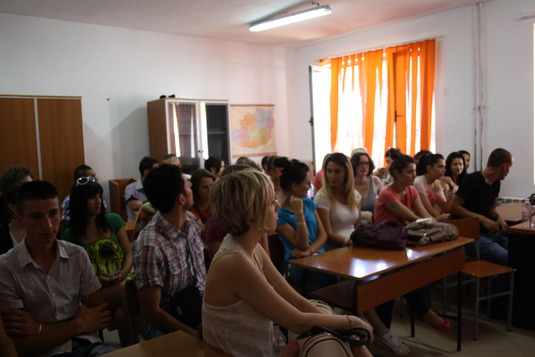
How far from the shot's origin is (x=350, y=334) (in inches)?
64.2

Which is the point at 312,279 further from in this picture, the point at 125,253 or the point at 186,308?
the point at 125,253

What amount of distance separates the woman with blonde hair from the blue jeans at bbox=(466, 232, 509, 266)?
1.10 meters

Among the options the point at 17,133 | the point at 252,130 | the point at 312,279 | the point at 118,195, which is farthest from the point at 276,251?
the point at 252,130

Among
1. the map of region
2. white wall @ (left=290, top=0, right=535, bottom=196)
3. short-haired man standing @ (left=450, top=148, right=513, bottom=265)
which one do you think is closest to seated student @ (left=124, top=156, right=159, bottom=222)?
the map of region

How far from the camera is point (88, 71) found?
6.24 metres

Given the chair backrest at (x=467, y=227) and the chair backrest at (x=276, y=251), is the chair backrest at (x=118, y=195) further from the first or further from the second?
the chair backrest at (x=467, y=227)

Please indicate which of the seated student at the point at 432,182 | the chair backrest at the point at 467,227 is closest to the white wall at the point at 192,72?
the seated student at the point at 432,182

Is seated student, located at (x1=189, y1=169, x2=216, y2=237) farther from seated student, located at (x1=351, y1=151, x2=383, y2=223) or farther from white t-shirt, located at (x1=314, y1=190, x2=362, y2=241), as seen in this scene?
seated student, located at (x1=351, y1=151, x2=383, y2=223)

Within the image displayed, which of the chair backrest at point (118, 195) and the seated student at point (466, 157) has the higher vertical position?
the seated student at point (466, 157)

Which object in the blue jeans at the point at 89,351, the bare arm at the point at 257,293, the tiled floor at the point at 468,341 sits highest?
the bare arm at the point at 257,293

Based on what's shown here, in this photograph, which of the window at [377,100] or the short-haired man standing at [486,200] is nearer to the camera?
the short-haired man standing at [486,200]

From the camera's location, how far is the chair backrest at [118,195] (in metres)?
6.17

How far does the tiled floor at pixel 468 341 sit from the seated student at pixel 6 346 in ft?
5.65

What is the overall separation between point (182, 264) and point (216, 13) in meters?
4.64
